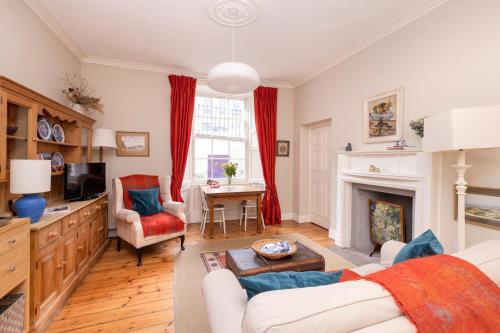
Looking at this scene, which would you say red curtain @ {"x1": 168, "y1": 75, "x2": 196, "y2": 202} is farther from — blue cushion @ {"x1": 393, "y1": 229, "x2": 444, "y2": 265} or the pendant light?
blue cushion @ {"x1": 393, "y1": 229, "x2": 444, "y2": 265}

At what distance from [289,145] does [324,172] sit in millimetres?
1012

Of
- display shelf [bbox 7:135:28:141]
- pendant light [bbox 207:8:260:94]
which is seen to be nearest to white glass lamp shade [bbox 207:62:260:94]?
pendant light [bbox 207:8:260:94]

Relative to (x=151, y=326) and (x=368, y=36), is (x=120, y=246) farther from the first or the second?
(x=368, y=36)

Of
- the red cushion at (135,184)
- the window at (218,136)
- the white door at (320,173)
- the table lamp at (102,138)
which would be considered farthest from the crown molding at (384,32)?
the table lamp at (102,138)

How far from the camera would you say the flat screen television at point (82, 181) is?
8.80ft

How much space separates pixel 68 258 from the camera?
2289 mm

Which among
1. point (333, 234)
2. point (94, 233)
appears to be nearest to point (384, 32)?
point (333, 234)

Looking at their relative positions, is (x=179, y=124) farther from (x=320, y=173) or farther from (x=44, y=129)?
(x=320, y=173)

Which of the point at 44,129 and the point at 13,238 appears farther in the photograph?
the point at 44,129

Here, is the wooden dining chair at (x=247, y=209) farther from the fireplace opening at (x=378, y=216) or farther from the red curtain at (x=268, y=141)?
the fireplace opening at (x=378, y=216)

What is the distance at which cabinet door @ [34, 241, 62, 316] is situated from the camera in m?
1.82

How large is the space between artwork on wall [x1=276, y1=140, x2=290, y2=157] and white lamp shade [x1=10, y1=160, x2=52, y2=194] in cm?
394

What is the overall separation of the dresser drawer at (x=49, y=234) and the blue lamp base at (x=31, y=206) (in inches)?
4.7

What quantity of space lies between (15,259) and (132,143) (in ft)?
9.25
